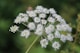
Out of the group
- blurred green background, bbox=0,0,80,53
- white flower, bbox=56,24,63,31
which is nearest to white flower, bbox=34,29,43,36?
white flower, bbox=56,24,63,31

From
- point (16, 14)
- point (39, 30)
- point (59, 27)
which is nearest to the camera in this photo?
point (39, 30)

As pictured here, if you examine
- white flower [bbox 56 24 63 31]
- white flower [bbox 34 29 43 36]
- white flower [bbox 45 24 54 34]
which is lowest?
white flower [bbox 56 24 63 31]

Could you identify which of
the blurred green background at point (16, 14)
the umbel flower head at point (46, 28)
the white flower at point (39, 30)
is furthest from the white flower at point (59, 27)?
the blurred green background at point (16, 14)

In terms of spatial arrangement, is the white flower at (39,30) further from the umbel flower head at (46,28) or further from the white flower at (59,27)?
the white flower at (59,27)

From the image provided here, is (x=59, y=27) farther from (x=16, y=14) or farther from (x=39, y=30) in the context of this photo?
(x=16, y=14)

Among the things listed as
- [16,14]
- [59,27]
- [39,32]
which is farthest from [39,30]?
[16,14]

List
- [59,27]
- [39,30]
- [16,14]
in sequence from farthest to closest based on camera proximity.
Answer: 1. [16,14]
2. [59,27]
3. [39,30]

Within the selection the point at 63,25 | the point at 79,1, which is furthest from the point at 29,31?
the point at 79,1

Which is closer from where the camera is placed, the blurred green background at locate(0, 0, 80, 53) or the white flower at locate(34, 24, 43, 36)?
the white flower at locate(34, 24, 43, 36)

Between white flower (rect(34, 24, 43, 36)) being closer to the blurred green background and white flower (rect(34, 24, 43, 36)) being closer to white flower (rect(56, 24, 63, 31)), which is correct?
white flower (rect(56, 24, 63, 31))

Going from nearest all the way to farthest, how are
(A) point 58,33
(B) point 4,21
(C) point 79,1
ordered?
(A) point 58,33 → (B) point 4,21 → (C) point 79,1

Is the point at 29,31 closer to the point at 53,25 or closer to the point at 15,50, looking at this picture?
the point at 53,25
